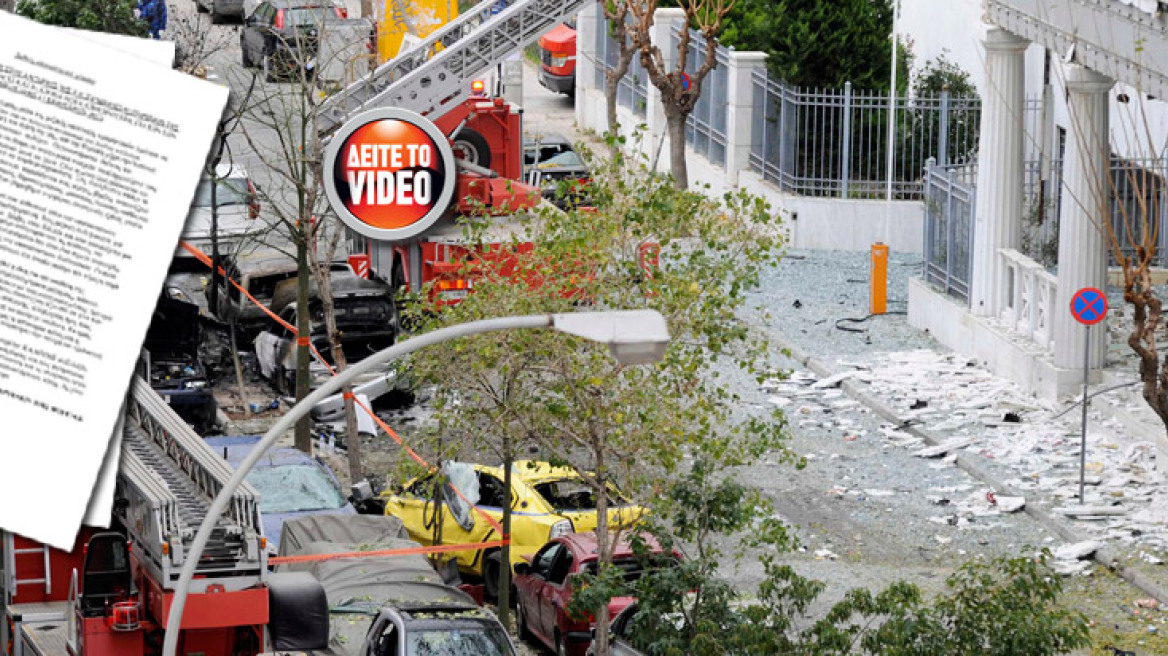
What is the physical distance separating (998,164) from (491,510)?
11206mm

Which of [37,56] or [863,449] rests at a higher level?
[37,56]

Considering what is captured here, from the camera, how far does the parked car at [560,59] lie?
4738 centimetres

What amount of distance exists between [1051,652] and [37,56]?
9010mm

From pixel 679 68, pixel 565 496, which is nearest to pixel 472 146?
pixel 679 68

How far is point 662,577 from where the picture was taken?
13.2 meters

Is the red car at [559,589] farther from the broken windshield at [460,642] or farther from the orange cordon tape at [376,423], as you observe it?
the broken windshield at [460,642]

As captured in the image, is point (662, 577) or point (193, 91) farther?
point (662, 577)

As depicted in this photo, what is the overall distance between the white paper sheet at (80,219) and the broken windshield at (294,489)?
47.1 feet

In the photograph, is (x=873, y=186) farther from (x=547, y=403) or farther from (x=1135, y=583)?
(x=547, y=403)

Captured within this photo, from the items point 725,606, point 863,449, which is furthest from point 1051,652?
point 863,449

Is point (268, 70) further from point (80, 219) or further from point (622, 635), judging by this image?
point (80, 219)

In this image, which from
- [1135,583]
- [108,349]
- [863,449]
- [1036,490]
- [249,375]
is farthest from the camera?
[249,375]

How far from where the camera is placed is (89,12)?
3347cm

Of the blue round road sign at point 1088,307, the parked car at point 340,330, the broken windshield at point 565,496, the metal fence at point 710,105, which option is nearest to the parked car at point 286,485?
the broken windshield at point 565,496
